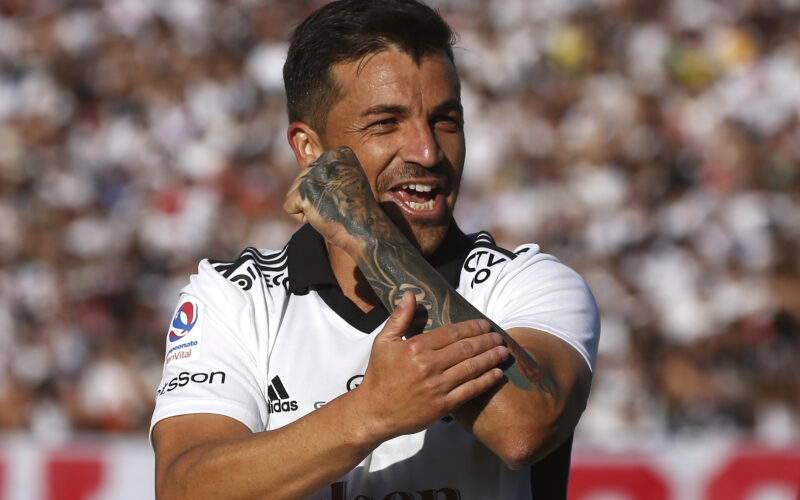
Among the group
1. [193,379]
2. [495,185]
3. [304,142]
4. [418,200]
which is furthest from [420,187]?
[495,185]

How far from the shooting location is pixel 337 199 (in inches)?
91.0

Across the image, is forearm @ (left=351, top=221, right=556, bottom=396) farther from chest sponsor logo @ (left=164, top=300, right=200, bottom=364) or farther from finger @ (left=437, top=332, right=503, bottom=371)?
chest sponsor logo @ (left=164, top=300, right=200, bottom=364)

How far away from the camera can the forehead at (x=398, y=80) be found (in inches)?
102

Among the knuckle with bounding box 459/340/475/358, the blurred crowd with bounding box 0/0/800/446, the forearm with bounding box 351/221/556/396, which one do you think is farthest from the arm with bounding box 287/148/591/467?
the blurred crowd with bounding box 0/0/800/446

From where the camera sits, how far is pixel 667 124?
995 centimetres

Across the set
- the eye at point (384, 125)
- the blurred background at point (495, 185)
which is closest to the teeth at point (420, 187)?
the eye at point (384, 125)

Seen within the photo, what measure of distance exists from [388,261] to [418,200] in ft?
1.44

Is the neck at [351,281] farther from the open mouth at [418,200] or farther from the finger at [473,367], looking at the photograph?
the finger at [473,367]

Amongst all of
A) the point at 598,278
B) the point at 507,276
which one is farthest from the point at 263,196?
the point at 507,276

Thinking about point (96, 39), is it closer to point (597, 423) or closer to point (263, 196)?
point (263, 196)

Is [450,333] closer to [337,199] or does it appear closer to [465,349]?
[465,349]

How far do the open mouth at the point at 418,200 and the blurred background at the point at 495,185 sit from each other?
403cm

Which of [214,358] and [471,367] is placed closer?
[471,367]

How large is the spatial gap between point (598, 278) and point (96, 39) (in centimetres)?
609
